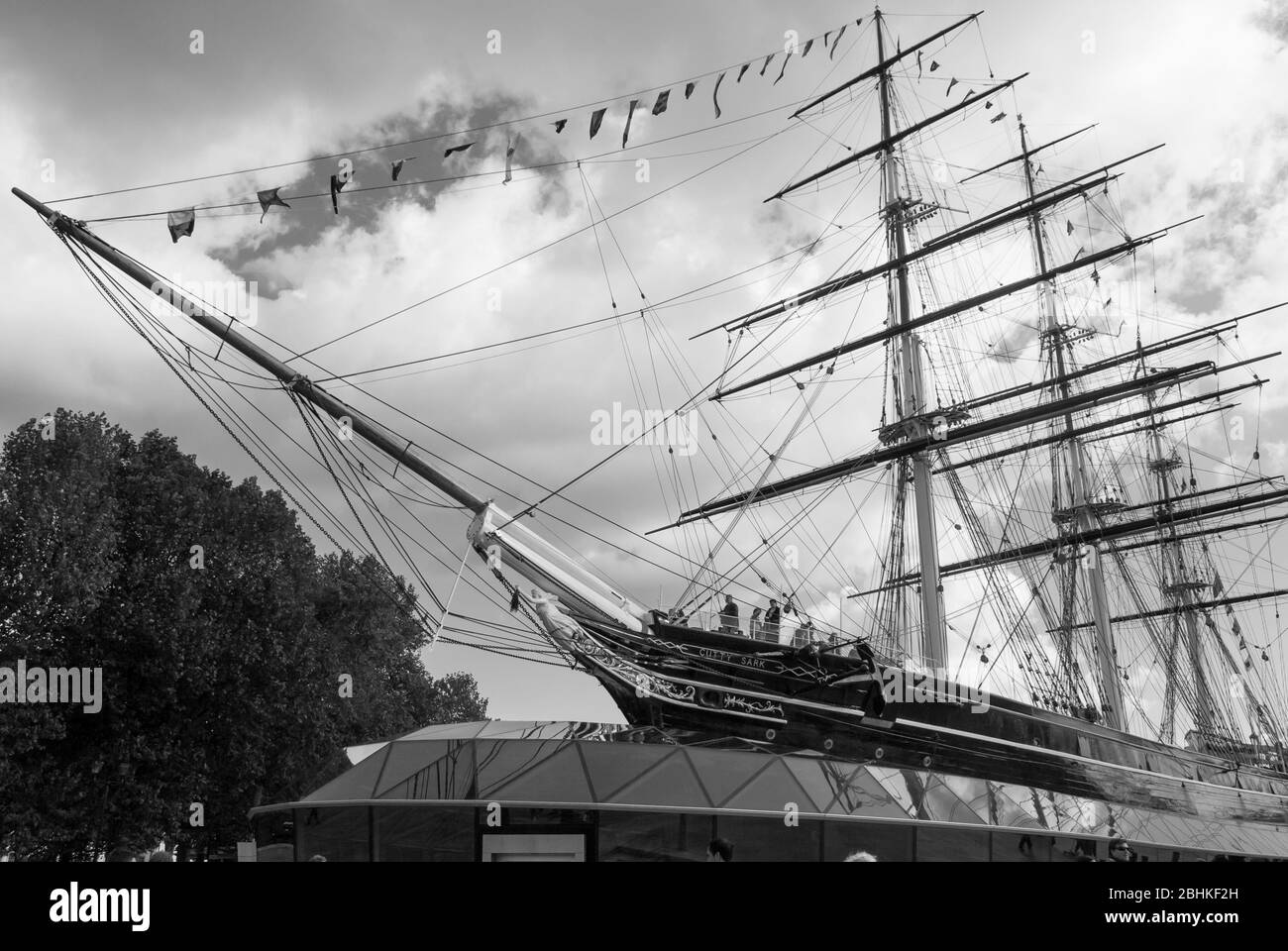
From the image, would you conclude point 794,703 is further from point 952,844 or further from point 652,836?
point 652,836

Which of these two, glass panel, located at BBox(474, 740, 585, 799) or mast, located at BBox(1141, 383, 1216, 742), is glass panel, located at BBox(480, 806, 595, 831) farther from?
mast, located at BBox(1141, 383, 1216, 742)

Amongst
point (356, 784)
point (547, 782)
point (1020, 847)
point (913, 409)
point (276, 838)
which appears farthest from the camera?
point (913, 409)

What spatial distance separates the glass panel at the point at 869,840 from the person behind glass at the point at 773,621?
289 inches

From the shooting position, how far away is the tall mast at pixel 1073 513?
42.3 meters

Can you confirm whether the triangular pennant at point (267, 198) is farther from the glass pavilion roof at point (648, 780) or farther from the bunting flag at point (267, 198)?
the glass pavilion roof at point (648, 780)

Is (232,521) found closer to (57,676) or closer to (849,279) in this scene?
(57,676)

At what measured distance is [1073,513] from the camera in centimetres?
4856

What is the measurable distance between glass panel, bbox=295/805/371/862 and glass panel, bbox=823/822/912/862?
5.93 metres

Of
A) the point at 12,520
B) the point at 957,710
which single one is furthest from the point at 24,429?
the point at 957,710

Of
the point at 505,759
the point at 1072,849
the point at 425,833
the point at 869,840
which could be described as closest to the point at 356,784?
the point at 425,833

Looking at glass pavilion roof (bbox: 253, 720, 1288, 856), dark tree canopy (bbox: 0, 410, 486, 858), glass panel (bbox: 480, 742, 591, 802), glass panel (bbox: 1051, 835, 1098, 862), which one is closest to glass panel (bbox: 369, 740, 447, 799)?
glass pavilion roof (bbox: 253, 720, 1288, 856)

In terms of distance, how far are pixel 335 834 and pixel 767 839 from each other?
5.60 meters
